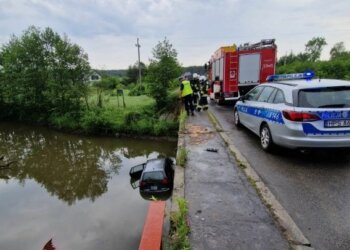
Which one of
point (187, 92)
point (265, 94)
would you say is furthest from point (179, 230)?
point (187, 92)

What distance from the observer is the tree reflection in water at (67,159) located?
39.1ft

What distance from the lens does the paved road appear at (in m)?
3.35

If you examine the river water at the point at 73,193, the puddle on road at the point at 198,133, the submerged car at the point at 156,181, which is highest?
the puddle on road at the point at 198,133

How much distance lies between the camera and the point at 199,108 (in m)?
13.2

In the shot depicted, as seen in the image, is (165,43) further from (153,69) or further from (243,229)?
(243,229)

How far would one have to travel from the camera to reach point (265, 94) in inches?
274

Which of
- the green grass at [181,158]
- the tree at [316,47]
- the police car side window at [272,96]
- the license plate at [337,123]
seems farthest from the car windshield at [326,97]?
the tree at [316,47]

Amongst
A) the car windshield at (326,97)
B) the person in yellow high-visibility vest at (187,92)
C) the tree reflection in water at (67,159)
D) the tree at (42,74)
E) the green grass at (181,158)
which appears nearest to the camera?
the car windshield at (326,97)

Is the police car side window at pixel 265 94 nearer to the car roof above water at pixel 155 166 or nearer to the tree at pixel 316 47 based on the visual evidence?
the car roof above water at pixel 155 166

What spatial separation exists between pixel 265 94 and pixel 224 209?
4.00m

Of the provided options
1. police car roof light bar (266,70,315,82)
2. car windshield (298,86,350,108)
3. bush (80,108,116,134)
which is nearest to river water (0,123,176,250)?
bush (80,108,116,134)

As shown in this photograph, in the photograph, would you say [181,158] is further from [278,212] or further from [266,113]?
[278,212]

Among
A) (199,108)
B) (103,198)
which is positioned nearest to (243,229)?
(103,198)

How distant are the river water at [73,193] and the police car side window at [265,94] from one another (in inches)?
A: 205
